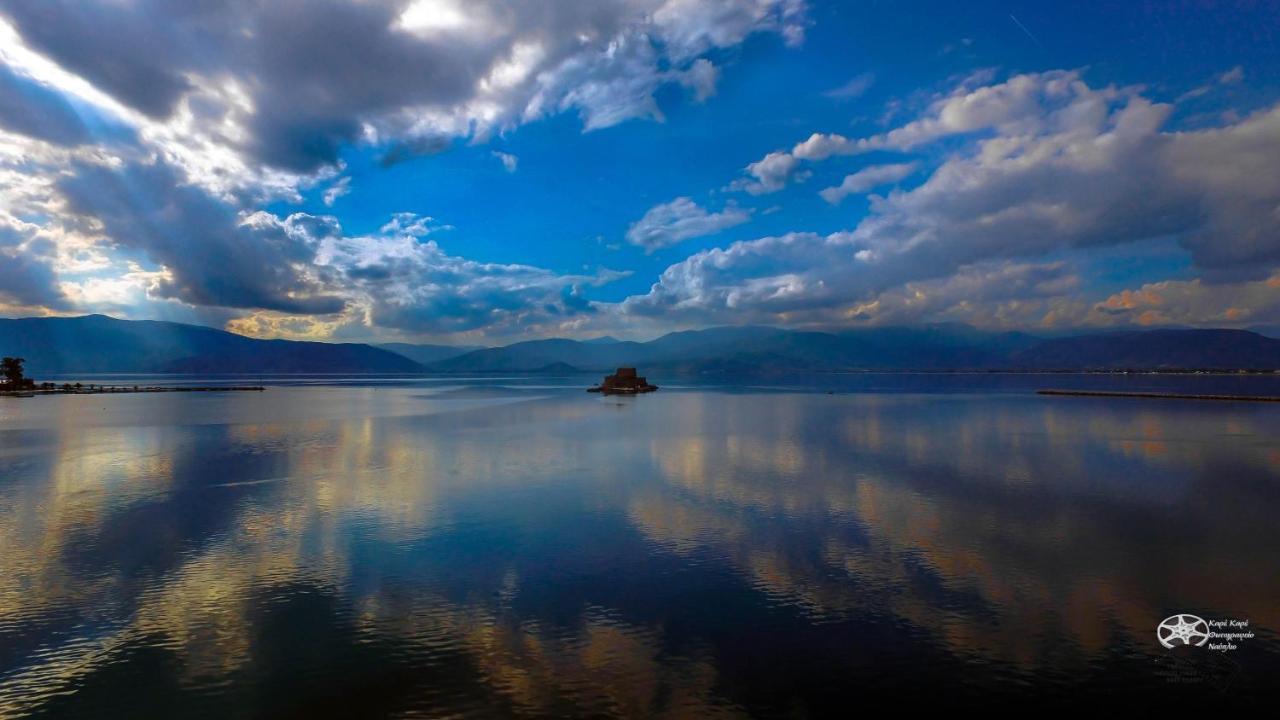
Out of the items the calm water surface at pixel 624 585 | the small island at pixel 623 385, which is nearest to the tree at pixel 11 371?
the small island at pixel 623 385

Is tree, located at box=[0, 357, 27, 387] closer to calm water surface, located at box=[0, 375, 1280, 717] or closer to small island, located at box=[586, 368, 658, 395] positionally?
small island, located at box=[586, 368, 658, 395]

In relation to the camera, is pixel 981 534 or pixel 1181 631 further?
pixel 981 534

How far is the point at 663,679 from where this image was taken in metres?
12.7

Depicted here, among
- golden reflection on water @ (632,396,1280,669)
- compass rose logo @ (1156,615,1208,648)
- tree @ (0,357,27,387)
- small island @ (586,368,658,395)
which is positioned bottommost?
compass rose logo @ (1156,615,1208,648)

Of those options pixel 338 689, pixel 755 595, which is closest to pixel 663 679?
pixel 755 595

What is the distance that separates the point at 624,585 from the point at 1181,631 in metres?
14.3

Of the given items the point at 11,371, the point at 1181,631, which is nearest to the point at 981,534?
the point at 1181,631

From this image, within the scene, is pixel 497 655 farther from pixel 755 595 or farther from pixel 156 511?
pixel 156 511

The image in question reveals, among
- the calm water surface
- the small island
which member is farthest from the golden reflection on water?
the small island

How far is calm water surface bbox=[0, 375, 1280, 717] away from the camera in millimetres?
12500

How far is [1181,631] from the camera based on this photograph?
48.6ft

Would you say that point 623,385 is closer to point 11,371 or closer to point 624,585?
point 624,585

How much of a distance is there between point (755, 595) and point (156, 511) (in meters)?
27.1

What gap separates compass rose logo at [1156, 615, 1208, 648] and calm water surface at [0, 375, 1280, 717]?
284mm
